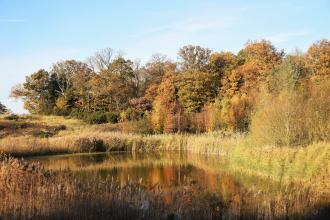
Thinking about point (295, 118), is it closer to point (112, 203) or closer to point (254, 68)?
point (112, 203)

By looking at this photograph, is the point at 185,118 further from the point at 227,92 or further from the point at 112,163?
the point at 112,163

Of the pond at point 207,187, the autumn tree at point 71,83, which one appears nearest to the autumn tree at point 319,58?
the pond at point 207,187

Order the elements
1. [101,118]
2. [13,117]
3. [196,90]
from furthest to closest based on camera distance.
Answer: [101,118], [13,117], [196,90]

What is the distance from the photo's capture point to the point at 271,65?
44.8 m

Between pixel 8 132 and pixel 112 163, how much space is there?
49.6 ft

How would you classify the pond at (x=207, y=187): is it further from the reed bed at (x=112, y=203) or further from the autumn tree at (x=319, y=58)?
the autumn tree at (x=319, y=58)

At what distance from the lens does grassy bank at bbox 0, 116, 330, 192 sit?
48.0 feet

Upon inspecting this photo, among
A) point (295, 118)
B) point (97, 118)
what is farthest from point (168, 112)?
point (295, 118)

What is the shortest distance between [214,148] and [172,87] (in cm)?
2134

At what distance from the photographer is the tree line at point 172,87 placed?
3912 centimetres

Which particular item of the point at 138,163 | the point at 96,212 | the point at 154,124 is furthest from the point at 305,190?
the point at 154,124

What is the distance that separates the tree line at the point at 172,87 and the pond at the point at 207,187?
35.1ft

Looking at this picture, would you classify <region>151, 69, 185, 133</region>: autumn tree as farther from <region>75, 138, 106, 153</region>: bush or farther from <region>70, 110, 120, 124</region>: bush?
<region>75, 138, 106, 153</region>: bush

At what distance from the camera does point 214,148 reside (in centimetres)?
2791
